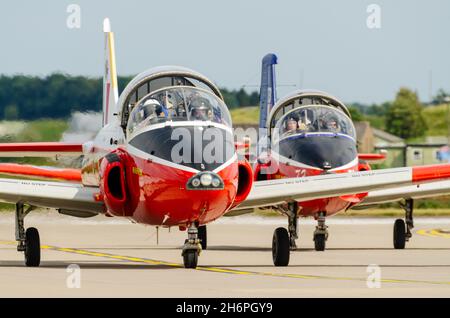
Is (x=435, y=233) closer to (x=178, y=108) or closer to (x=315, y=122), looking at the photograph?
(x=315, y=122)

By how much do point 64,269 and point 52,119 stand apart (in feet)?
46.2

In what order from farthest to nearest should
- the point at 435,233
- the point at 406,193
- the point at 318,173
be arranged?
the point at 435,233, the point at 406,193, the point at 318,173

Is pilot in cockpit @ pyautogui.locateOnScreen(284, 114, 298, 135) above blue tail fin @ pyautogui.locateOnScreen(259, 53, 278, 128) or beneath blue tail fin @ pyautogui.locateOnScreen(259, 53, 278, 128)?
beneath

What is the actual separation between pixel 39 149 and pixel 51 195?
510 centimetres

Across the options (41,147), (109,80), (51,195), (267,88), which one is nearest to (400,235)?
(109,80)

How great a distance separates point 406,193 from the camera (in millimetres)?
29688

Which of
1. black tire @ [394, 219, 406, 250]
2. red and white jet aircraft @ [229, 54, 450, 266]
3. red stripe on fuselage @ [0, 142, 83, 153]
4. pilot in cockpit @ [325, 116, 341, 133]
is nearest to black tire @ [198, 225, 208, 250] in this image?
red and white jet aircraft @ [229, 54, 450, 266]

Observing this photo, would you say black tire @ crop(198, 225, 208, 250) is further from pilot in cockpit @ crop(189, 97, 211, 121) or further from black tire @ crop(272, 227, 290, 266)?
pilot in cockpit @ crop(189, 97, 211, 121)

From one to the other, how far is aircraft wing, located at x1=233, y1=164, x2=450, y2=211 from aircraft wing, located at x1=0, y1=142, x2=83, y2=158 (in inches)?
219

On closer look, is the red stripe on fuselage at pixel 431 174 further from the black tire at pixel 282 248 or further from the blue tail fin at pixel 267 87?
the blue tail fin at pixel 267 87

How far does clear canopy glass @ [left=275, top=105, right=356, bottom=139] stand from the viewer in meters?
27.8

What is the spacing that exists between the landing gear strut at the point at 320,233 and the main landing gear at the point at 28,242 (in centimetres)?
688

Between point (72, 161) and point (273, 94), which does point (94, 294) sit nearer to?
point (72, 161)
